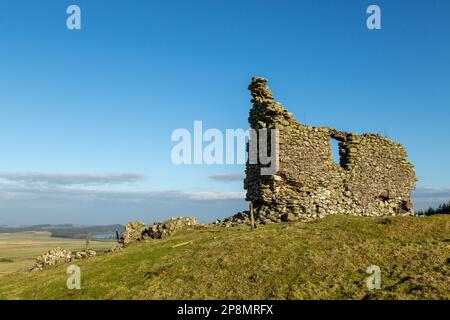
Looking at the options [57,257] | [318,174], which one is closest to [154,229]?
[57,257]

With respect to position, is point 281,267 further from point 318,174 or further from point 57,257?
point 57,257

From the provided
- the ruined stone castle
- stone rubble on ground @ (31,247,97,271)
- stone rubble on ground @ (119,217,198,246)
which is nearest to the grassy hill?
stone rubble on ground @ (31,247,97,271)

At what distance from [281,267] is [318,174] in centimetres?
1373

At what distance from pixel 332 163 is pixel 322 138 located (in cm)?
194

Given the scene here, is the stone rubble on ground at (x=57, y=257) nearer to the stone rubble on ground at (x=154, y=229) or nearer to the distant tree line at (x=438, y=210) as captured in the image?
the stone rubble on ground at (x=154, y=229)

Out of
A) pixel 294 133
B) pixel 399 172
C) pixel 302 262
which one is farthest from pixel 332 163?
pixel 302 262

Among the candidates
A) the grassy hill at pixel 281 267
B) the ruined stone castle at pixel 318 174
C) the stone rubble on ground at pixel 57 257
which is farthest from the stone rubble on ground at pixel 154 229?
the ruined stone castle at pixel 318 174

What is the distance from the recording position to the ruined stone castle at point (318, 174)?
29359 mm

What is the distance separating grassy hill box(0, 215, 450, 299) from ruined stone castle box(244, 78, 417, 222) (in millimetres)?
4272

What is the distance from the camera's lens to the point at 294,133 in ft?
98.0

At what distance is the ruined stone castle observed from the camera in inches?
1156

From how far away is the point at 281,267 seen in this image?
1767cm

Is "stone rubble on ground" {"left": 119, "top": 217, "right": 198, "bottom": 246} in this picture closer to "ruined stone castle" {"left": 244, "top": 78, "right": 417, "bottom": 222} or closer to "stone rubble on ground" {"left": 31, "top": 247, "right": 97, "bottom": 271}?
"stone rubble on ground" {"left": 31, "top": 247, "right": 97, "bottom": 271}

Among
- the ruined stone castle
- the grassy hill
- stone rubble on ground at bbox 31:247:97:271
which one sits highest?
the ruined stone castle
